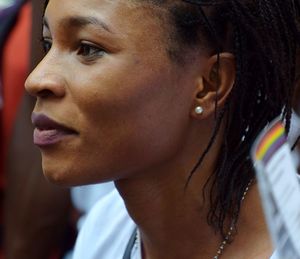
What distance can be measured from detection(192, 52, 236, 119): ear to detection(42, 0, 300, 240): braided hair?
0.02 m

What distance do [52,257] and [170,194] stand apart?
137cm

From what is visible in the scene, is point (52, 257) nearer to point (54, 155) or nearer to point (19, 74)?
point (19, 74)

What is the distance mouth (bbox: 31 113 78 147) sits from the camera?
2.11 metres

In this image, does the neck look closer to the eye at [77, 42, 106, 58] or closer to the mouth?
the mouth

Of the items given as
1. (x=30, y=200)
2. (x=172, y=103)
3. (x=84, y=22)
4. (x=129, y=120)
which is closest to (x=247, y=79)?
(x=172, y=103)

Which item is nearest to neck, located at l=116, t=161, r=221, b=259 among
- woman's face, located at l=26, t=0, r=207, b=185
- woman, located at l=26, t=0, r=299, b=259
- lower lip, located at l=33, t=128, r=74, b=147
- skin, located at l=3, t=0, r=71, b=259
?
woman, located at l=26, t=0, r=299, b=259

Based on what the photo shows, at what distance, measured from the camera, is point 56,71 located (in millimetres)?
2111

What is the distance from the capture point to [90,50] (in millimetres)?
2115

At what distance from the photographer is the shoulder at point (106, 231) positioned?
8.48ft

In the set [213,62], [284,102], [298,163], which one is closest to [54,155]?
[213,62]

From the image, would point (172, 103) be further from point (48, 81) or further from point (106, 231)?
point (106, 231)

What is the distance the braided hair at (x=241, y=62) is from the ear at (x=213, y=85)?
20mm

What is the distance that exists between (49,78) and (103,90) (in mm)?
126

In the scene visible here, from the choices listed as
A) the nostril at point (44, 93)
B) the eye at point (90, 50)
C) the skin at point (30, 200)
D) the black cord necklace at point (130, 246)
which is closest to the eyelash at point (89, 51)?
the eye at point (90, 50)
